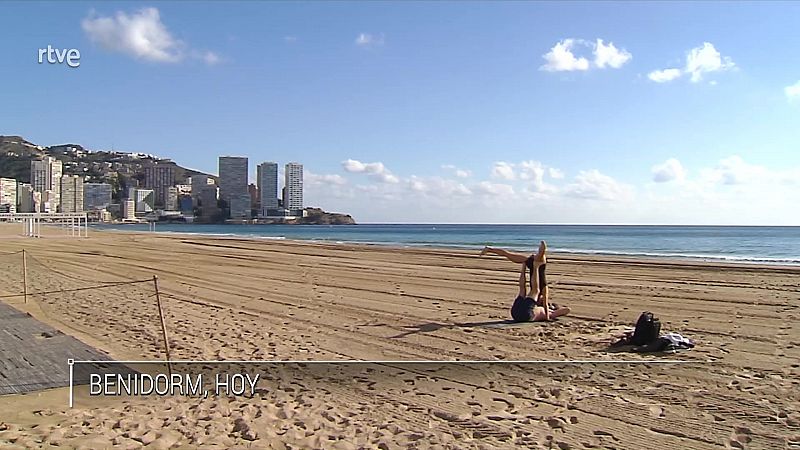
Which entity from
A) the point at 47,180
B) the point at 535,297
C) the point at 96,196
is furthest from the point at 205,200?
the point at 535,297

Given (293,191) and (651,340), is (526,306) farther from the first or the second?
(293,191)

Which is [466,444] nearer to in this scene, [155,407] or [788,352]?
[155,407]

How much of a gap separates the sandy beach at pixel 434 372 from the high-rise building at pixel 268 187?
457ft

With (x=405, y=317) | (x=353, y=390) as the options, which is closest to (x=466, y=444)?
(x=353, y=390)

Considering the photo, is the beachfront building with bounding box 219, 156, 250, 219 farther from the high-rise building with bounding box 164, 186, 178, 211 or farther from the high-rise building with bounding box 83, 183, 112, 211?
the high-rise building with bounding box 83, 183, 112, 211

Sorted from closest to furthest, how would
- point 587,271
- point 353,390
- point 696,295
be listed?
point 353,390 → point 696,295 → point 587,271

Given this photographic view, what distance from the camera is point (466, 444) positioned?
14.5 ft

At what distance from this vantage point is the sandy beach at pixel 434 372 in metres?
4.62

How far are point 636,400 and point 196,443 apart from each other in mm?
3701

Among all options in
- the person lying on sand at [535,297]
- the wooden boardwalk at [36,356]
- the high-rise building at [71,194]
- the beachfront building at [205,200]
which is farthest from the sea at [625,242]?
the beachfront building at [205,200]

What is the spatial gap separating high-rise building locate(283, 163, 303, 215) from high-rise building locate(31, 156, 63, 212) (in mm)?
50886

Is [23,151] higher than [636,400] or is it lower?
higher

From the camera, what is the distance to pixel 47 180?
12369 cm

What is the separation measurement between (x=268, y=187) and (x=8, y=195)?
5595cm
